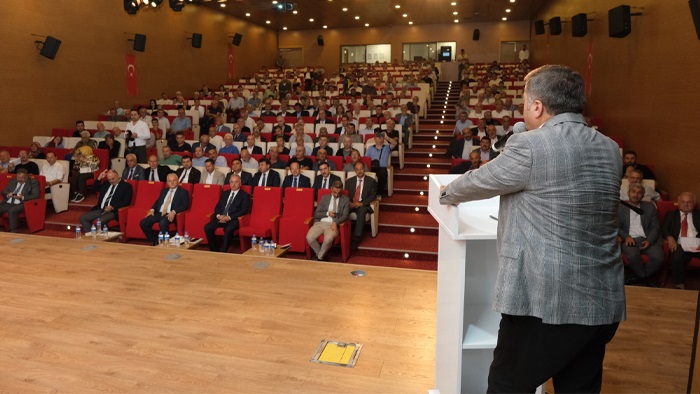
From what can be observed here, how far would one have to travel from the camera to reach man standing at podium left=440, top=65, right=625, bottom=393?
123cm

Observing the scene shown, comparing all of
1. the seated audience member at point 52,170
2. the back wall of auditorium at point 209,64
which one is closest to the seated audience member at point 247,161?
the seated audience member at point 52,170

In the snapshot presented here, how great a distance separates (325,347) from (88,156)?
5.84m

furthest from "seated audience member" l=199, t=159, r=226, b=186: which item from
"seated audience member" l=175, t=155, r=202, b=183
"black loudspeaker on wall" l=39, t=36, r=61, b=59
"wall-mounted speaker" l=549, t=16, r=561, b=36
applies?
"wall-mounted speaker" l=549, t=16, r=561, b=36

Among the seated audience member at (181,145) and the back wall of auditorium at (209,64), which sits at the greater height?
the back wall of auditorium at (209,64)

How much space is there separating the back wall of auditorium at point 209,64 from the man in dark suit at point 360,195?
10.4ft

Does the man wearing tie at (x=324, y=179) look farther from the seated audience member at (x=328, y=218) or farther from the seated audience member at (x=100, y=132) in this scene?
the seated audience member at (x=100, y=132)

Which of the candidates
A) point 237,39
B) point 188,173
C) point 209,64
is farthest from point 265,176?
point 237,39

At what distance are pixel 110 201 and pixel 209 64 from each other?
931cm

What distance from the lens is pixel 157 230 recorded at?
555 centimetres

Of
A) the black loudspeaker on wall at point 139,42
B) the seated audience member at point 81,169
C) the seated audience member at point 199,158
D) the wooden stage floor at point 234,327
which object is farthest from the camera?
the black loudspeaker on wall at point 139,42

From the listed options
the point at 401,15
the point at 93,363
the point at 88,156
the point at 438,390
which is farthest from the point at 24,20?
the point at 401,15

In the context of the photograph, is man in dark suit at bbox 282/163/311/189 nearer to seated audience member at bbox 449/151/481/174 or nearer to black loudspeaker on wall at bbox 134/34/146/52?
seated audience member at bbox 449/151/481/174

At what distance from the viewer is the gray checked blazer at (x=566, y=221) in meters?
1.22

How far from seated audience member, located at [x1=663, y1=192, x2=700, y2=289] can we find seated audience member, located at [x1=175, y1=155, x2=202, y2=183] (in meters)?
5.00
